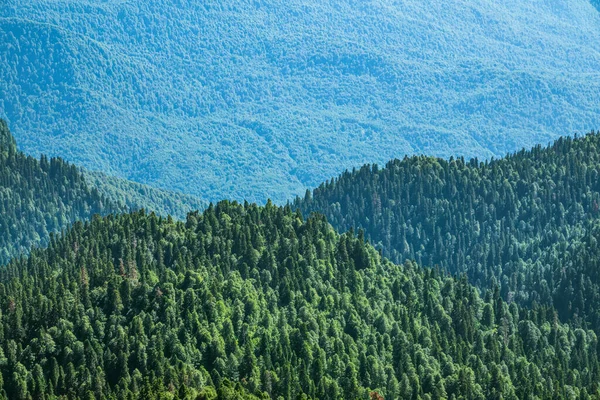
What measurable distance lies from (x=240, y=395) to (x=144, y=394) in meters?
10.9

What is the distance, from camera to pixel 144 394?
654ft

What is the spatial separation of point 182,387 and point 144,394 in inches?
175

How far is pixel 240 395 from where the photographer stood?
196 meters

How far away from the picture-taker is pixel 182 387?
650ft

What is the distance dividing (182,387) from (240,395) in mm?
6608
